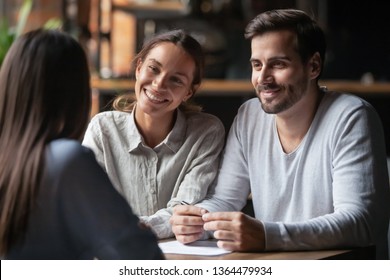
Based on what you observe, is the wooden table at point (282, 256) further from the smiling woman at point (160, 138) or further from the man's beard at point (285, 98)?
the man's beard at point (285, 98)

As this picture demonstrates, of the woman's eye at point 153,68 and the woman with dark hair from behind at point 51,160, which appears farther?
the woman's eye at point 153,68

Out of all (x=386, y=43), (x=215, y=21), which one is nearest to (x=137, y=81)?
(x=215, y=21)

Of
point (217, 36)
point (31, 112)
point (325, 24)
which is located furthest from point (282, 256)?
point (325, 24)

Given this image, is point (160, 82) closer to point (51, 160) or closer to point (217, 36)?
point (51, 160)

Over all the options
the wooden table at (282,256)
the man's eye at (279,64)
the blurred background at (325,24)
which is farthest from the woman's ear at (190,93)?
the blurred background at (325,24)

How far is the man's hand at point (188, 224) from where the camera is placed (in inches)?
36.9

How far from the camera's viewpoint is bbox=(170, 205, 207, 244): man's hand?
0.94 m

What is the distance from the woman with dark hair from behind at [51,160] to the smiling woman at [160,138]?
4.4 inches

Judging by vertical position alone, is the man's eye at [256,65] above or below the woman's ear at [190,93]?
above

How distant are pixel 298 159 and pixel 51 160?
0.34m

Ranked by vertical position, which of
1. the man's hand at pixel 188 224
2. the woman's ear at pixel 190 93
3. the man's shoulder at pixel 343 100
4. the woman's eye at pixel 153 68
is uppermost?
the woman's eye at pixel 153 68

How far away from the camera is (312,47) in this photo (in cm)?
99
